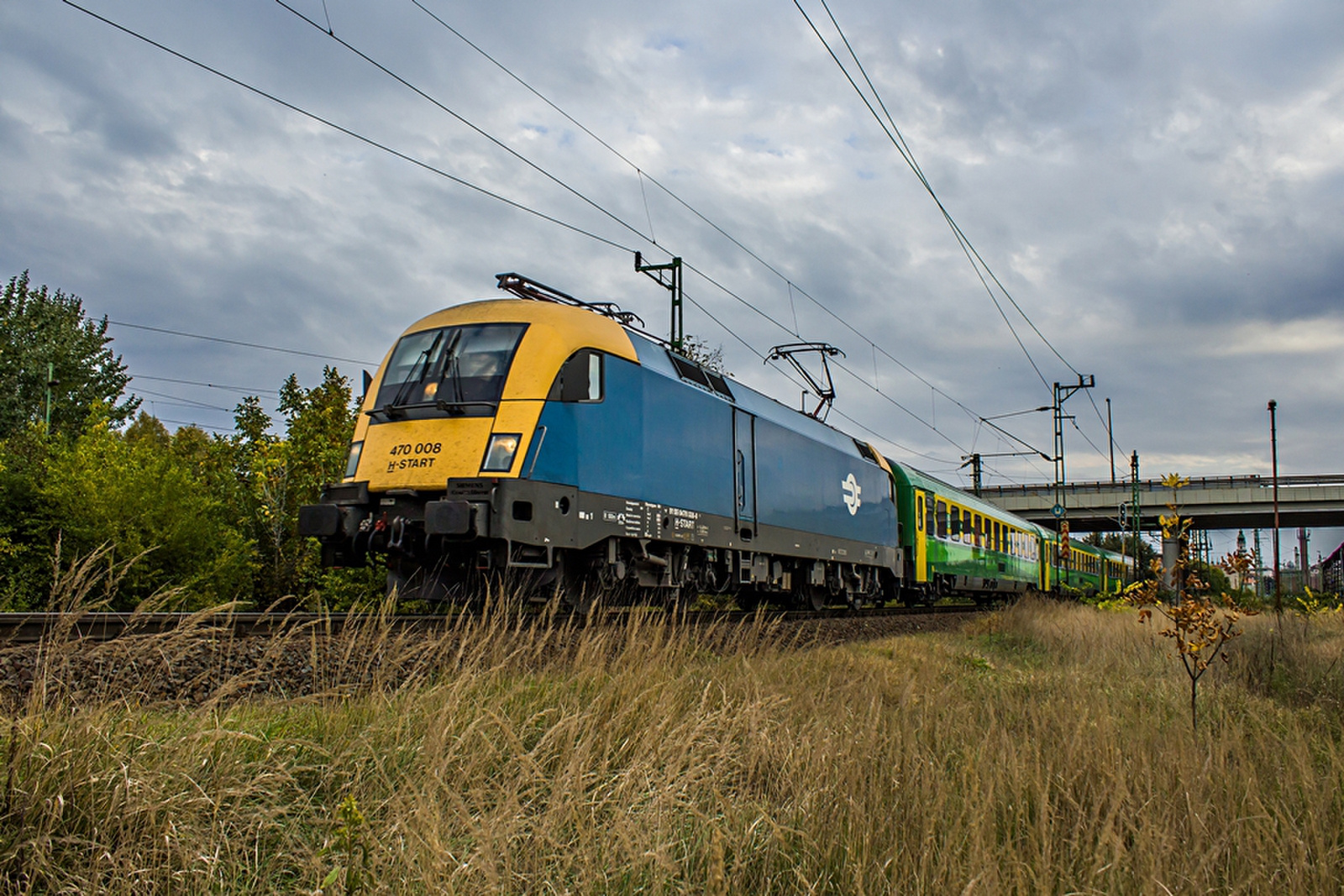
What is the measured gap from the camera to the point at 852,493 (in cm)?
1758

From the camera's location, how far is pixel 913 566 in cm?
2138

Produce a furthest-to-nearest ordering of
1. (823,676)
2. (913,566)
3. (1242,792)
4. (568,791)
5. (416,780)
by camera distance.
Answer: (913,566) → (823,676) → (1242,792) → (416,780) → (568,791)

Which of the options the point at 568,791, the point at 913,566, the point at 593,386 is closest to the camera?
the point at 568,791

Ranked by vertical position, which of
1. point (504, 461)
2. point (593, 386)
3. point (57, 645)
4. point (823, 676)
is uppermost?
point (593, 386)

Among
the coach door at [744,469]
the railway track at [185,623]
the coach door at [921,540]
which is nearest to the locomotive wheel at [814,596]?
the coach door at [744,469]

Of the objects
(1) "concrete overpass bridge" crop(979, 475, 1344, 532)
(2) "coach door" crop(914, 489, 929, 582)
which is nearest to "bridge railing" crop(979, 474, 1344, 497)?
(1) "concrete overpass bridge" crop(979, 475, 1344, 532)

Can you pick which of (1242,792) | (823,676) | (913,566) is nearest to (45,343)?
(913,566)

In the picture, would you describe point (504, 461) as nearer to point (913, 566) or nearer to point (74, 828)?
point (74, 828)

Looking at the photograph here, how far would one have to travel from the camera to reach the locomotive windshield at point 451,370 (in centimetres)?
947

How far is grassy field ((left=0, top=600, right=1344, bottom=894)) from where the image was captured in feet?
10.5

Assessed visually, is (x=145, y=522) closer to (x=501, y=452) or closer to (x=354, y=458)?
(x=354, y=458)

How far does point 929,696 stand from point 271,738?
427 cm

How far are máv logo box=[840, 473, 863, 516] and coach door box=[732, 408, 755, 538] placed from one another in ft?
13.5

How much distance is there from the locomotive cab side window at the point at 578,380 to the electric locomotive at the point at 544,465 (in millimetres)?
18
